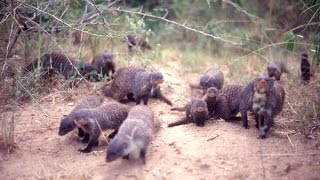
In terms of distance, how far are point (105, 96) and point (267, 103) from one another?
2239mm

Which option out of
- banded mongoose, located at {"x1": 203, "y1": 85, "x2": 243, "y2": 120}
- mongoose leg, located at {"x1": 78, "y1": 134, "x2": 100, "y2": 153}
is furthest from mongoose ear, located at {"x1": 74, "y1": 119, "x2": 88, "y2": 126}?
banded mongoose, located at {"x1": 203, "y1": 85, "x2": 243, "y2": 120}

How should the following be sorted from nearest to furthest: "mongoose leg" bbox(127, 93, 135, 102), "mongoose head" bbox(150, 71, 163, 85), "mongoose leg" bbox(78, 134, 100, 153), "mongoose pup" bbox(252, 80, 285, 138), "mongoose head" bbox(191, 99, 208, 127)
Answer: "mongoose leg" bbox(78, 134, 100, 153)
"mongoose pup" bbox(252, 80, 285, 138)
"mongoose head" bbox(191, 99, 208, 127)
"mongoose head" bbox(150, 71, 163, 85)
"mongoose leg" bbox(127, 93, 135, 102)

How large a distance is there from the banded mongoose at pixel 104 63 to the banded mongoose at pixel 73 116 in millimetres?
1040

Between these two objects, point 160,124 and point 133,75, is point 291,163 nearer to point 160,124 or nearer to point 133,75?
point 160,124

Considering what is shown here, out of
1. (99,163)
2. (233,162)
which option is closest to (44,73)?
(99,163)

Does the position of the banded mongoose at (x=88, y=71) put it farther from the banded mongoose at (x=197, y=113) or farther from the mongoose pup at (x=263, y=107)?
the mongoose pup at (x=263, y=107)

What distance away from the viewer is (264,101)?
4.41 meters

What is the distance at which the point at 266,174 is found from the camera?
362cm

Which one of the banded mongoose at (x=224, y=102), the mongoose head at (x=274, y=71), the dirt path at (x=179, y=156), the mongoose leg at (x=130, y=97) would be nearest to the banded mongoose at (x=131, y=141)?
the dirt path at (x=179, y=156)

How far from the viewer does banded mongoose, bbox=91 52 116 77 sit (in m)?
6.07

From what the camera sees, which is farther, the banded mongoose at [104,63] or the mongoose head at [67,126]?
the banded mongoose at [104,63]

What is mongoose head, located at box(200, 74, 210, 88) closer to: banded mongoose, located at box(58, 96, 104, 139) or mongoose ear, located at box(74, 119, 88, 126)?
banded mongoose, located at box(58, 96, 104, 139)

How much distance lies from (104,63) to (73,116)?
1.94 meters

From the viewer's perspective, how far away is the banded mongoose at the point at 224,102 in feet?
16.1
